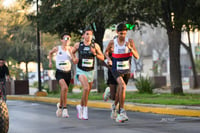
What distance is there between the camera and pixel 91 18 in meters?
22.4

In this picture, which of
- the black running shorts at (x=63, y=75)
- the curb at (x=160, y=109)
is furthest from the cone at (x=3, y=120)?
Result: the curb at (x=160, y=109)

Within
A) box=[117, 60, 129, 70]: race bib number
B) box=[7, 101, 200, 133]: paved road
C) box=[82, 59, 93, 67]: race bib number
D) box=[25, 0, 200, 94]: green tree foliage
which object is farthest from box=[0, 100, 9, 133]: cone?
box=[25, 0, 200, 94]: green tree foliage

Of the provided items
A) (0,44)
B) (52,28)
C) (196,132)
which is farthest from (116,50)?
(0,44)

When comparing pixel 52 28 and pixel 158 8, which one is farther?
pixel 52 28

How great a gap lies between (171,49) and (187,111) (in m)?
9.11

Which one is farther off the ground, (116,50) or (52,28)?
(52,28)

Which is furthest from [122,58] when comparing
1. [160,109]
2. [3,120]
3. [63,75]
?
[3,120]

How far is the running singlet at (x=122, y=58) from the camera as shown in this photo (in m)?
11.1

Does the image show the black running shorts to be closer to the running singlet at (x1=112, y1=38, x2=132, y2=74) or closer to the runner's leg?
the runner's leg

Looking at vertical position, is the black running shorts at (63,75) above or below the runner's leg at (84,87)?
above

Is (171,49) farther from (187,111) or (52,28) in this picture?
(187,111)

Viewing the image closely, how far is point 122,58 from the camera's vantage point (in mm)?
11117

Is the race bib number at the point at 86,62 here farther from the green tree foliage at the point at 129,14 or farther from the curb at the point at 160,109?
the green tree foliage at the point at 129,14

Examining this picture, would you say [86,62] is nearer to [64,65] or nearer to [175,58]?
[64,65]
